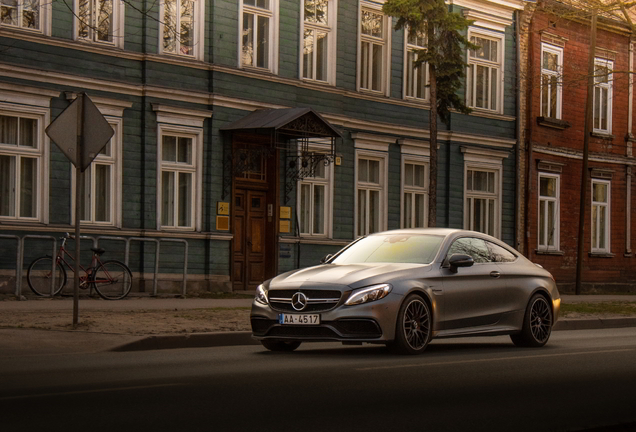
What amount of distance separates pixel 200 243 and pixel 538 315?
37.8ft

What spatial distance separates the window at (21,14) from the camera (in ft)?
71.9

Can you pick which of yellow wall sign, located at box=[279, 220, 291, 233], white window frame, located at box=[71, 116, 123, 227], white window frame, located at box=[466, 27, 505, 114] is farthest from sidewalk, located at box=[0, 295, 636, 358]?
white window frame, located at box=[466, 27, 505, 114]

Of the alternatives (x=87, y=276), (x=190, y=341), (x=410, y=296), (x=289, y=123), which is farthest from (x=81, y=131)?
(x=289, y=123)

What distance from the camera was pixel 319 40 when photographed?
2814 centimetres

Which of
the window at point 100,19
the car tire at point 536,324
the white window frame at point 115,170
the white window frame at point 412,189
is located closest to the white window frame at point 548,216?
the white window frame at point 412,189

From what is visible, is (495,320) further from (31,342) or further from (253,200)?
(253,200)

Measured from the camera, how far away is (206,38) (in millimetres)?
25312

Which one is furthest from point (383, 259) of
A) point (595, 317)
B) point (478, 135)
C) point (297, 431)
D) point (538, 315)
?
point (478, 135)

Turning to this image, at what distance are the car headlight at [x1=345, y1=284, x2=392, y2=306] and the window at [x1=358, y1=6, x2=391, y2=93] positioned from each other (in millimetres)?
17077

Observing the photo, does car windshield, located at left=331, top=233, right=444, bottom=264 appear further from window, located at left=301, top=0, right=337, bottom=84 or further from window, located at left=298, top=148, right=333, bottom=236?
window, located at left=301, top=0, right=337, bottom=84

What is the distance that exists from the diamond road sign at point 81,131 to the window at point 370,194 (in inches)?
591

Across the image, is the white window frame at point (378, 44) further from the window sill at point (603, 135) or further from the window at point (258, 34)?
the window sill at point (603, 135)

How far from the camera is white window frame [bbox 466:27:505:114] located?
1278 inches

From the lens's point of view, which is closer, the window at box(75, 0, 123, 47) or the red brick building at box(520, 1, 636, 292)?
the window at box(75, 0, 123, 47)
